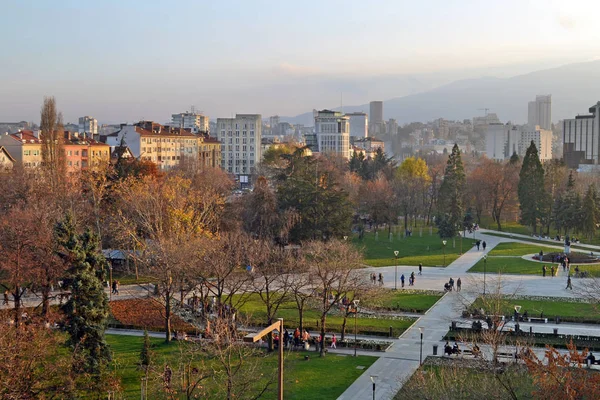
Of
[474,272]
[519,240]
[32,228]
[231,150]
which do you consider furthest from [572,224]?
[231,150]

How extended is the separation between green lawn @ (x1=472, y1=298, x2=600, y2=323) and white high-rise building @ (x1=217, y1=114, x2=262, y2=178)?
110072mm

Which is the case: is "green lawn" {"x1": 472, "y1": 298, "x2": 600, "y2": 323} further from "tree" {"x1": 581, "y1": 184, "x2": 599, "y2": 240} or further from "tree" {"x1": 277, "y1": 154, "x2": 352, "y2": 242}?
"tree" {"x1": 581, "y1": 184, "x2": 599, "y2": 240}


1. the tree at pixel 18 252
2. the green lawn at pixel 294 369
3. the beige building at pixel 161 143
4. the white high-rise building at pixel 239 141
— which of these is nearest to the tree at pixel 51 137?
the tree at pixel 18 252

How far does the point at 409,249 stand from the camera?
64750mm

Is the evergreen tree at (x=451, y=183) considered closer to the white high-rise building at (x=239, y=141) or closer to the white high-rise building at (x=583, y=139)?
the white high-rise building at (x=239, y=141)

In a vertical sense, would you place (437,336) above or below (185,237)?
below

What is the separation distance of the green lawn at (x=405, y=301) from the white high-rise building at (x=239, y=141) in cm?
10612

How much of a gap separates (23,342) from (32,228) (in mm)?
17011

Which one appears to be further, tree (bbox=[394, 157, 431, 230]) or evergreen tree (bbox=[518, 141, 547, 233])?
tree (bbox=[394, 157, 431, 230])

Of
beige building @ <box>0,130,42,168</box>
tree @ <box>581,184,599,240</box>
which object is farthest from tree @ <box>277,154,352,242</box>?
beige building @ <box>0,130,42,168</box>

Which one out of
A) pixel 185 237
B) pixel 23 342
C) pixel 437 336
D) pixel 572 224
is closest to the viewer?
pixel 23 342

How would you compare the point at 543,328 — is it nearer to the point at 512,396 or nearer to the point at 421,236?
the point at 512,396

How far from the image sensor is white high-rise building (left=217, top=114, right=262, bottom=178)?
486 ft

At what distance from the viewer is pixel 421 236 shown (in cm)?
7406
